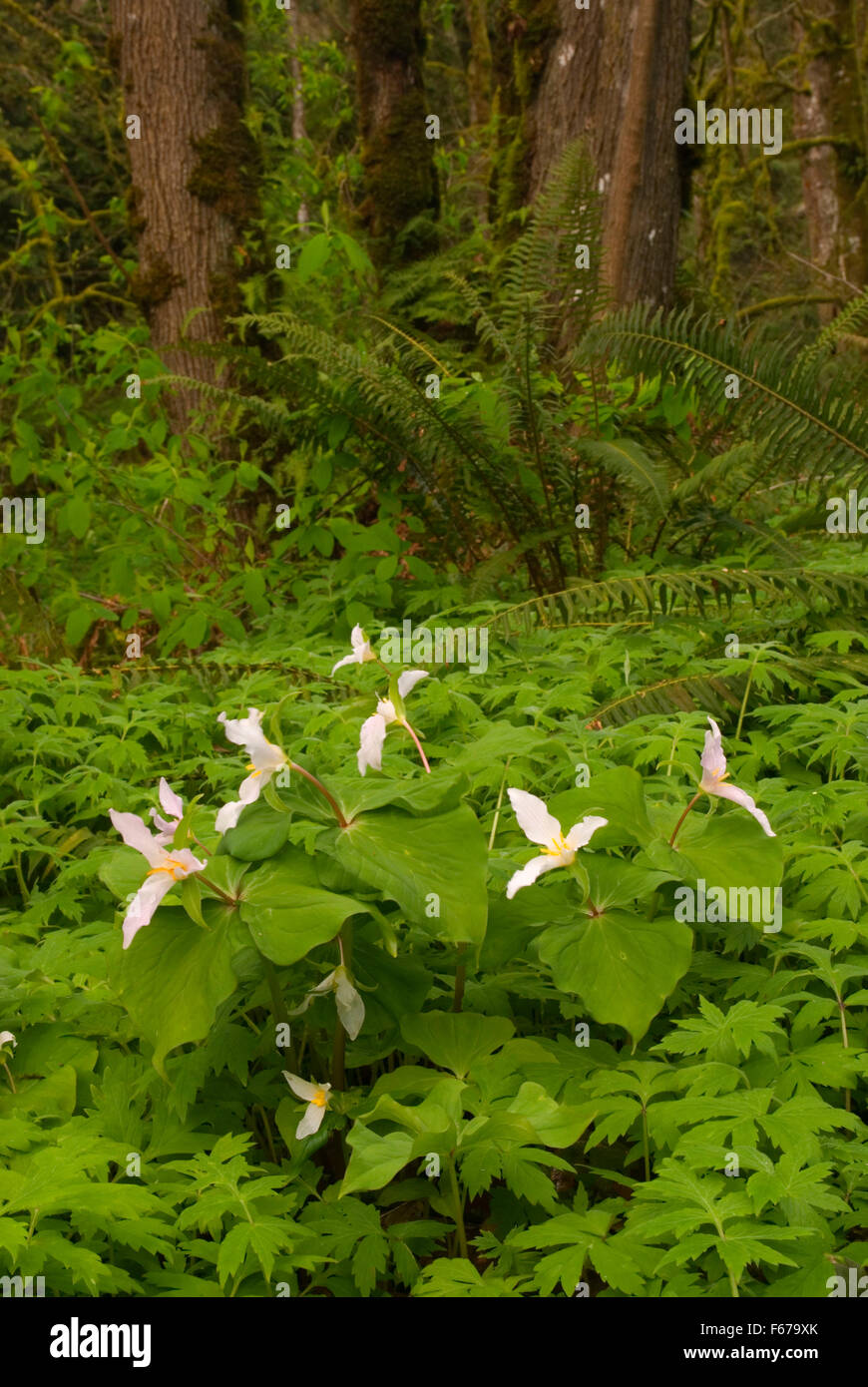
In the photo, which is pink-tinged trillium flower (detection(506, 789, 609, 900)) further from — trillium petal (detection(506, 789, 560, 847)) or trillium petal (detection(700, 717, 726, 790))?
trillium petal (detection(700, 717, 726, 790))

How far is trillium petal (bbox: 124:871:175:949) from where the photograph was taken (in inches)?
62.1

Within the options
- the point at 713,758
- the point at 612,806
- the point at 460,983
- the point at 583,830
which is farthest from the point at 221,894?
the point at 713,758

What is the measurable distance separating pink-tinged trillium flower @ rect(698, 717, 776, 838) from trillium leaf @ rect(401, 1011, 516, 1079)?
1.70ft

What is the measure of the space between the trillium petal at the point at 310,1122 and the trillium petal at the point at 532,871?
17.6 inches

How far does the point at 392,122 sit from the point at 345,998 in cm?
691

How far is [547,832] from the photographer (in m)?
1.74

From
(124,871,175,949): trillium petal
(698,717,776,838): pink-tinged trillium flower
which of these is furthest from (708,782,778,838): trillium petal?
(124,871,175,949): trillium petal

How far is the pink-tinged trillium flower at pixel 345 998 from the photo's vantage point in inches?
→ 68.9

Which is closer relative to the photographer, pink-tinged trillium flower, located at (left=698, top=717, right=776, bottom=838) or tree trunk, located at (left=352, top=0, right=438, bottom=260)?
pink-tinged trillium flower, located at (left=698, top=717, right=776, bottom=838)

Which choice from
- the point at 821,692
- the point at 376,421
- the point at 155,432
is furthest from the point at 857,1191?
the point at 155,432

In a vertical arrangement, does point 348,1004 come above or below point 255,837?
below

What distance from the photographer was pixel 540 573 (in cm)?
466

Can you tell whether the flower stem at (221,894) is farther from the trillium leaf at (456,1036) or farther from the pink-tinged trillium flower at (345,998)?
the trillium leaf at (456,1036)

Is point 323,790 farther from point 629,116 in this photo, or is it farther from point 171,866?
point 629,116
